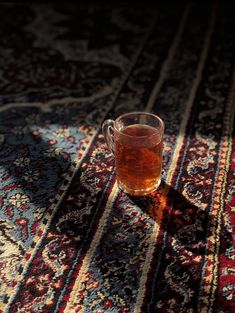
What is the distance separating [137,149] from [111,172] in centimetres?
22

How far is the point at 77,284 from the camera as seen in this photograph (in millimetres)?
1006

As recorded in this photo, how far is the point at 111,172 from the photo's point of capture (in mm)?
1311

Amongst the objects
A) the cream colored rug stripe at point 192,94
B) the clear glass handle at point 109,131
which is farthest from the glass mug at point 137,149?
the cream colored rug stripe at point 192,94

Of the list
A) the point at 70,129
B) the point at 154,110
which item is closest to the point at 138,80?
the point at 154,110

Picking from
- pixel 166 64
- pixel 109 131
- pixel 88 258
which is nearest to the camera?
pixel 88 258

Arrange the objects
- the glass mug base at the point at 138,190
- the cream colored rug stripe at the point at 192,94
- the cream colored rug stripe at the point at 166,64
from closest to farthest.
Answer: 1. the glass mug base at the point at 138,190
2. the cream colored rug stripe at the point at 192,94
3. the cream colored rug stripe at the point at 166,64

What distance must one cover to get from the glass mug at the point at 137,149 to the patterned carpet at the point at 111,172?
0.04 m

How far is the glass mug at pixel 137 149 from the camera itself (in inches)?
43.9

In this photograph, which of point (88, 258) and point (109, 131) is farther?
point (109, 131)

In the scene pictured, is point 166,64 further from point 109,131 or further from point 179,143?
point 109,131

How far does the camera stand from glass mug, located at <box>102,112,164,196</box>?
1114 mm

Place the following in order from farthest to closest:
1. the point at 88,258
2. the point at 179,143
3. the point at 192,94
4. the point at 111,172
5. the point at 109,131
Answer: the point at 192,94
the point at 179,143
the point at 111,172
the point at 109,131
the point at 88,258

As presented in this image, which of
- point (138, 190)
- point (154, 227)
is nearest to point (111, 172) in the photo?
point (138, 190)

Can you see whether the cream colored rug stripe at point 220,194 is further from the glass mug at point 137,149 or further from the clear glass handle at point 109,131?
the clear glass handle at point 109,131
